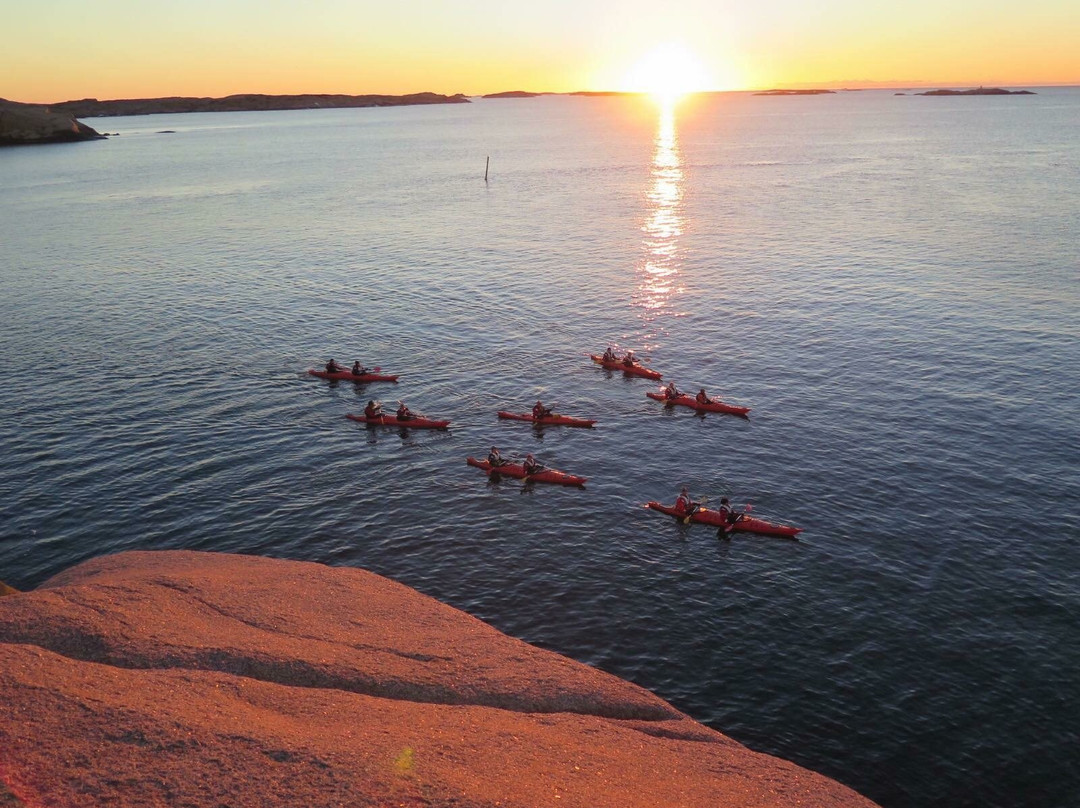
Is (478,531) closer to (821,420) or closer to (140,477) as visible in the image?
(140,477)

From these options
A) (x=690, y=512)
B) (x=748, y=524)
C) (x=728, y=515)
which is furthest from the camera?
(x=690, y=512)

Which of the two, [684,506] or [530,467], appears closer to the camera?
[684,506]

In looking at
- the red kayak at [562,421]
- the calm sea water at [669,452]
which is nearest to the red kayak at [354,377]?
the calm sea water at [669,452]

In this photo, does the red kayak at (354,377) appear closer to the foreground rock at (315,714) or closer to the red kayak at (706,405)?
the red kayak at (706,405)

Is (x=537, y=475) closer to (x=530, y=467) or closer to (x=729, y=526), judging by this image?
(x=530, y=467)

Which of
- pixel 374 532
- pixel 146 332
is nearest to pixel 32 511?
pixel 374 532

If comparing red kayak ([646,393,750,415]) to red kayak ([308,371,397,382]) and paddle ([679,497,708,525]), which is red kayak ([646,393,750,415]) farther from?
red kayak ([308,371,397,382])

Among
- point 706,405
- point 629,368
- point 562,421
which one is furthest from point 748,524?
point 629,368
